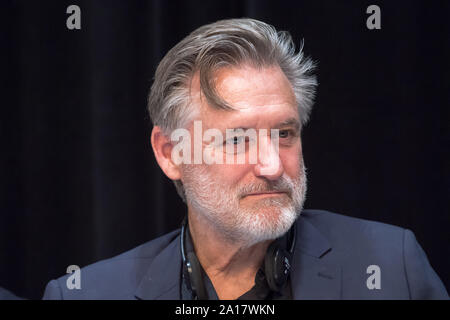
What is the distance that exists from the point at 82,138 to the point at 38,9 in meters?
0.48

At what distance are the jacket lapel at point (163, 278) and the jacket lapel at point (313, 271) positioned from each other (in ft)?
1.19

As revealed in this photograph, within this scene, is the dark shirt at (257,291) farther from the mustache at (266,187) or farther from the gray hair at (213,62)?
the gray hair at (213,62)

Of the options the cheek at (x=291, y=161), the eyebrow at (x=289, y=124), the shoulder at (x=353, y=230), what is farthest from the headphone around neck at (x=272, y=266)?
the eyebrow at (x=289, y=124)

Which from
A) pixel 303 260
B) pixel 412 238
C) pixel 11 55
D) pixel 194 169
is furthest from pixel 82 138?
pixel 412 238

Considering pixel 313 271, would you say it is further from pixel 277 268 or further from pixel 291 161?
pixel 291 161

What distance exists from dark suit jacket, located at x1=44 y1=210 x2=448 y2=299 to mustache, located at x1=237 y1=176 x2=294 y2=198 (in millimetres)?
246

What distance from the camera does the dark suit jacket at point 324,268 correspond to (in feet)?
4.76

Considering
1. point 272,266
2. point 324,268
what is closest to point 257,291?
point 272,266

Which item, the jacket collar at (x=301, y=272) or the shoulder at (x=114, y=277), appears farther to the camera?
the shoulder at (x=114, y=277)

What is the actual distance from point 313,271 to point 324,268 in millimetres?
34

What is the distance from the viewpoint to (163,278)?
5.18 feet

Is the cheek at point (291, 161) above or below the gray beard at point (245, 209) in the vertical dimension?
above

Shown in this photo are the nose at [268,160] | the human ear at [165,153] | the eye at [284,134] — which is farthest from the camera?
the human ear at [165,153]

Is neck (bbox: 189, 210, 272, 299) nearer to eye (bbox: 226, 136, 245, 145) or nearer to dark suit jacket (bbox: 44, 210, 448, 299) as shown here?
dark suit jacket (bbox: 44, 210, 448, 299)
